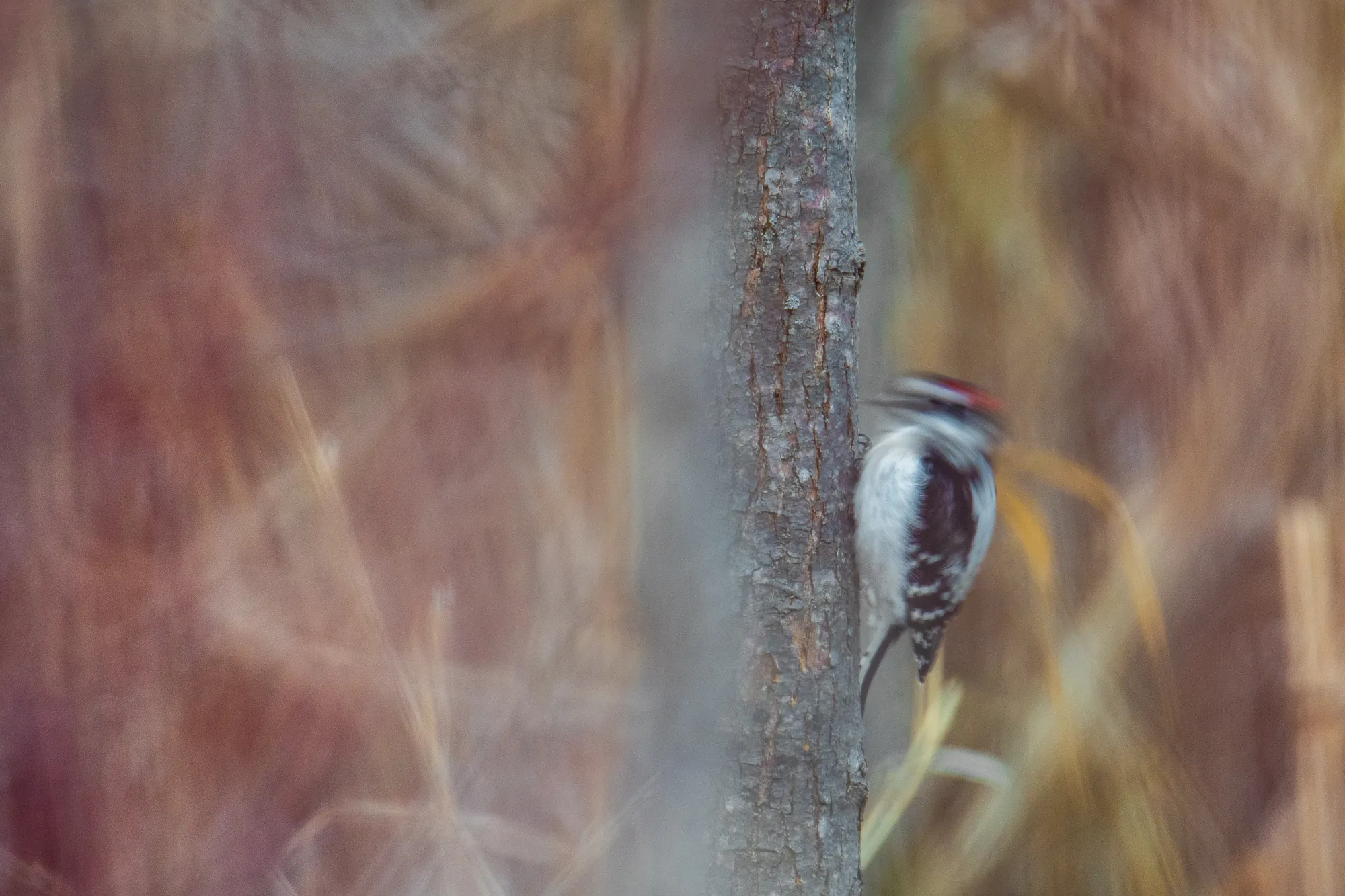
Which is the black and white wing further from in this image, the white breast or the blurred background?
the blurred background

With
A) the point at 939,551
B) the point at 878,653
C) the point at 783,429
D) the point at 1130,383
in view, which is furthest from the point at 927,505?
the point at 1130,383

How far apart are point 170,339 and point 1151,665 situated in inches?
68.9

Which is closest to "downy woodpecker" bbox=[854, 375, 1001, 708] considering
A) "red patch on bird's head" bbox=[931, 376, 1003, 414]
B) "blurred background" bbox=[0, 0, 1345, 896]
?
"red patch on bird's head" bbox=[931, 376, 1003, 414]

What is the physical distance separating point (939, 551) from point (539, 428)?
69 cm

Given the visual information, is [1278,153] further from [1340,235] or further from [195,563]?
[195,563]

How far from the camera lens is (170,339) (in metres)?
1.66

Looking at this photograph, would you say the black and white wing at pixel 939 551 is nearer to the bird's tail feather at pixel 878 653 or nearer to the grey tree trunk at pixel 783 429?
the bird's tail feather at pixel 878 653

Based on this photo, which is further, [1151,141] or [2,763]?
[1151,141]

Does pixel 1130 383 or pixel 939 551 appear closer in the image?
pixel 939 551

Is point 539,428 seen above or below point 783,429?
above

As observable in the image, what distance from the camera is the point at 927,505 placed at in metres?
1.39

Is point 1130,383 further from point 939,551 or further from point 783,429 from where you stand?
point 783,429

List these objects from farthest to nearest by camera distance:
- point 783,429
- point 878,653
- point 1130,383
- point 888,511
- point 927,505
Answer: point 1130,383, point 878,653, point 927,505, point 888,511, point 783,429

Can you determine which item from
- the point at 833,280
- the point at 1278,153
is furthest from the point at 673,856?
the point at 1278,153
